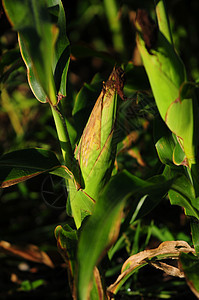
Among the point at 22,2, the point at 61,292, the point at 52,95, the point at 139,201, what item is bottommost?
the point at 61,292

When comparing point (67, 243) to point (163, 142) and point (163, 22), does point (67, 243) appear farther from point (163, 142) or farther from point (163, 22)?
point (163, 22)

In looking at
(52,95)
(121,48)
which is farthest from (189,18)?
(52,95)

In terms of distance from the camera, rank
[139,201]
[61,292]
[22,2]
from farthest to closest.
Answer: [61,292] < [139,201] < [22,2]

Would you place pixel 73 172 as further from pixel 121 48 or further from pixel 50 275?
pixel 121 48

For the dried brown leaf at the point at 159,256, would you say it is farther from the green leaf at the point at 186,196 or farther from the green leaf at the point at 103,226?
the green leaf at the point at 103,226

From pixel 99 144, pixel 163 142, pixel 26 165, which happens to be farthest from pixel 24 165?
pixel 163 142

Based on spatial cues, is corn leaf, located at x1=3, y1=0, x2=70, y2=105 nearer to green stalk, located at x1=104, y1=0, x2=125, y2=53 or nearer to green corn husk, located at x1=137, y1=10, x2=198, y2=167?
green corn husk, located at x1=137, y1=10, x2=198, y2=167

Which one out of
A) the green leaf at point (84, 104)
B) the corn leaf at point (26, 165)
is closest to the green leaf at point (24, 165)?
the corn leaf at point (26, 165)
